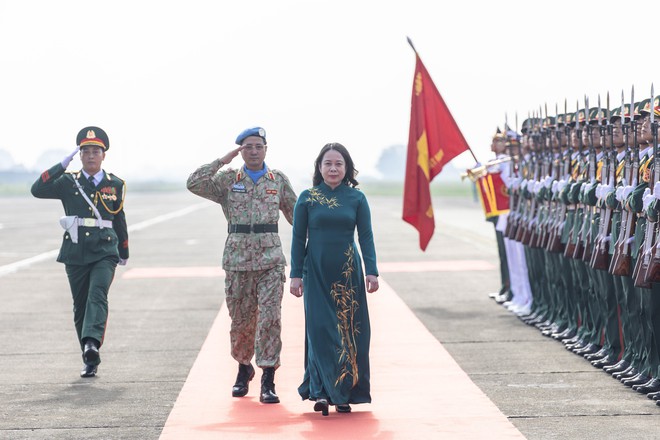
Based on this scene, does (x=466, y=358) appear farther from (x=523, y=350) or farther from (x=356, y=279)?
(x=356, y=279)

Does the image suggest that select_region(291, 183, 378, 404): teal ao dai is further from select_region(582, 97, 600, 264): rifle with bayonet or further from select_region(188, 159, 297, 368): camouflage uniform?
select_region(582, 97, 600, 264): rifle with bayonet

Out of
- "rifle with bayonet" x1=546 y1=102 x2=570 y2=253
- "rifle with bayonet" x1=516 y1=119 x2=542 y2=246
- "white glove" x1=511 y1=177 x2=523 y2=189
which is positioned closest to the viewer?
"rifle with bayonet" x1=546 y1=102 x2=570 y2=253

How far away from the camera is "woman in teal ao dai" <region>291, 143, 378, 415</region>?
26.3ft

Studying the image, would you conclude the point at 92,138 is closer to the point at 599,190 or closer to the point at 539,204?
the point at 599,190

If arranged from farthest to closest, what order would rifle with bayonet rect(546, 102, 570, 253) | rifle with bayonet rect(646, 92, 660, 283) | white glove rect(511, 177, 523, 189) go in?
white glove rect(511, 177, 523, 189) → rifle with bayonet rect(546, 102, 570, 253) → rifle with bayonet rect(646, 92, 660, 283)

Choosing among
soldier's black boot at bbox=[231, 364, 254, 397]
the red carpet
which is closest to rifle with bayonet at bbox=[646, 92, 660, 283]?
the red carpet

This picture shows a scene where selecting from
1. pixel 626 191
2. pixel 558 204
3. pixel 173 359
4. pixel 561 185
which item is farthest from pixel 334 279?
pixel 558 204

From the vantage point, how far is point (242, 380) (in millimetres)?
8984

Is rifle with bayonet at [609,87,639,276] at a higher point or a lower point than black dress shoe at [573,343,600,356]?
higher

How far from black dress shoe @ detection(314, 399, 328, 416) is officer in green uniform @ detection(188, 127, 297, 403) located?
25.3 inches

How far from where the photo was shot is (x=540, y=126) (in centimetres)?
1255

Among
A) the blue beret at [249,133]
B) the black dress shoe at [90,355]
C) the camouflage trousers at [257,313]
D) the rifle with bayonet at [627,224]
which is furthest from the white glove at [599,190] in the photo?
the black dress shoe at [90,355]

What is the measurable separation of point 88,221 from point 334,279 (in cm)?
294

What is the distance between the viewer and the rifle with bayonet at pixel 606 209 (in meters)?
9.60
